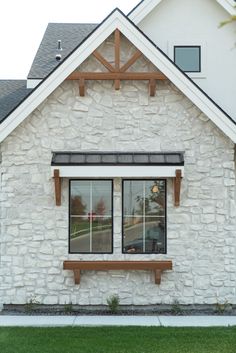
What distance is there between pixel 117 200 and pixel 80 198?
0.79 metres

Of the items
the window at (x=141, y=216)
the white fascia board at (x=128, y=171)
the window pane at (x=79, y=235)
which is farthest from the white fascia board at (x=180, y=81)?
the window pane at (x=79, y=235)

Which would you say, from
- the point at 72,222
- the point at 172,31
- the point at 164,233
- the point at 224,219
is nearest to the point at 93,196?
the point at 72,222

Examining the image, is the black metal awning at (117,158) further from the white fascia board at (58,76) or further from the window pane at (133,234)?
the window pane at (133,234)

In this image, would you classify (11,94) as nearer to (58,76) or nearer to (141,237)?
(58,76)

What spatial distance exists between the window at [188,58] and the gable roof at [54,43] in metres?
3.14

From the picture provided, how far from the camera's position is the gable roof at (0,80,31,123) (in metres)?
14.1

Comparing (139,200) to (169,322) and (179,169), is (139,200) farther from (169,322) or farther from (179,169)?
(169,322)

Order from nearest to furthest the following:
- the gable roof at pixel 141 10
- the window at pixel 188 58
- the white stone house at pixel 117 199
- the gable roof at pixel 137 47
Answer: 1. the gable roof at pixel 137 47
2. the white stone house at pixel 117 199
3. the gable roof at pixel 141 10
4. the window at pixel 188 58

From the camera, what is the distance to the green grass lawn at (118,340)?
7875mm

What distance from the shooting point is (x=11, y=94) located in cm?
1530

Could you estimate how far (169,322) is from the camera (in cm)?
991

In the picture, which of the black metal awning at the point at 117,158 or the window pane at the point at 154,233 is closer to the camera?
the black metal awning at the point at 117,158

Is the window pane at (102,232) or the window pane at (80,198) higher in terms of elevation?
the window pane at (80,198)

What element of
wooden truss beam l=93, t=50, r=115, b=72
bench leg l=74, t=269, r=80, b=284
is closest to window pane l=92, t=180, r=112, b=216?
Answer: bench leg l=74, t=269, r=80, b=284
